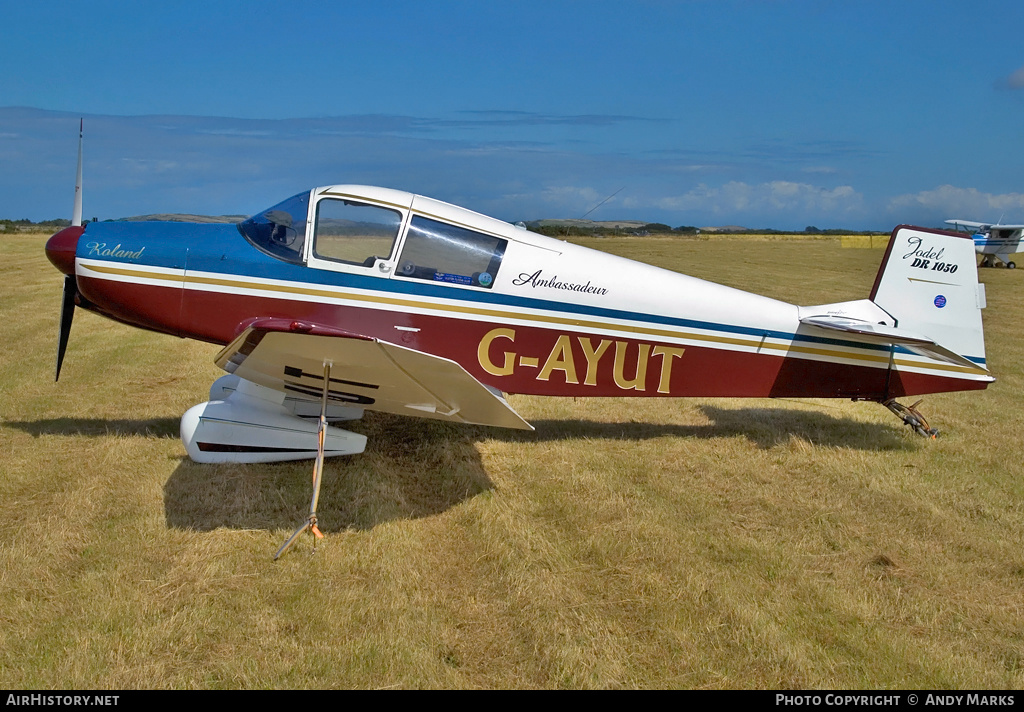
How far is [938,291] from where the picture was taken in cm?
620

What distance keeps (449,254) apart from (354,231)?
0.72 m

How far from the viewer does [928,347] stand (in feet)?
19.3

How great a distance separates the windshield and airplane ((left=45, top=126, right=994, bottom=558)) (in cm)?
1

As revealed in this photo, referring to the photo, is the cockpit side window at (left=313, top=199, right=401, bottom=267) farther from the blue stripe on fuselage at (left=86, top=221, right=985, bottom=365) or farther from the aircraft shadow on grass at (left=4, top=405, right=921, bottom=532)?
the aircraft shadow on grass at (left=4, top=405, right=921, bottom=532)

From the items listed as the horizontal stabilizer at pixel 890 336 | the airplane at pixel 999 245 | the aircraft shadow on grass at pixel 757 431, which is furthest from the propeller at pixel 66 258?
the airplane at pixel 999 245

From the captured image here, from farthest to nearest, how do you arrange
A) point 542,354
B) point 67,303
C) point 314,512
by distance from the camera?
point 67,303 < point 542,354 < point 314,512

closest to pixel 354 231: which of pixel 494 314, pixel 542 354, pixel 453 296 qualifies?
pixel 453 296

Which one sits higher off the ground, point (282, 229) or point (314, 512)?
point (282, 229)

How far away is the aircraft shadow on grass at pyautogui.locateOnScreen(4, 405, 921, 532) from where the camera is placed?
188 inches

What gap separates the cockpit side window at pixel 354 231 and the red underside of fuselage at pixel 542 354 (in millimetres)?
398

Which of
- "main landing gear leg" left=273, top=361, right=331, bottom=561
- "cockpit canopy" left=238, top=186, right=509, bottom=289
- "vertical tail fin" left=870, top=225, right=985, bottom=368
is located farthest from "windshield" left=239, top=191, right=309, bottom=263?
"vertical tail fin" left=870, top=225, right=985, bottom=368

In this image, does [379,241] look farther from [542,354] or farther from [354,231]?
[542,354]

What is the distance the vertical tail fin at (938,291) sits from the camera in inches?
243

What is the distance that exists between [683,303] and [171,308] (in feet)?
13.0
